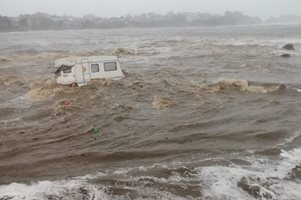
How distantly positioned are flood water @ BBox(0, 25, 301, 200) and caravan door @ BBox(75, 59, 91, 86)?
1.88 feet

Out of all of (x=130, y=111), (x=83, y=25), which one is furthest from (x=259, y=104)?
(x=83, y=25)

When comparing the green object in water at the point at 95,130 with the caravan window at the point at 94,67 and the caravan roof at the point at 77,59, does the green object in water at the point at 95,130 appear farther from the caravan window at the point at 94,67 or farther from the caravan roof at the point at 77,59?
the caravan window at the point at 94,67

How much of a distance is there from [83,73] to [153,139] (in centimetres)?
1145

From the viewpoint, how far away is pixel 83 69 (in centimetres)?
2486

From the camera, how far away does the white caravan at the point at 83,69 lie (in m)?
24.4

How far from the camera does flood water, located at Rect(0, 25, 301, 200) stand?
11.1 m

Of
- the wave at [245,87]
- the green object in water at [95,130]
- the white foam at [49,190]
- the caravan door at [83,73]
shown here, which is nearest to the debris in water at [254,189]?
the white foam at [49,190]

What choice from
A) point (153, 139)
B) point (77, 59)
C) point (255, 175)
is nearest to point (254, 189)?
point (255, 175)

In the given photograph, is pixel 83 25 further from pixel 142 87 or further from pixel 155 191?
pixel 155 191

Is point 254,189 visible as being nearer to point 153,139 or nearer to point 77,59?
point 153,139

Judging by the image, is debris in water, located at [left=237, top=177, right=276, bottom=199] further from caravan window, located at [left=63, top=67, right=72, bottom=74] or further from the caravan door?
caravan window, located at [left=63, top=67, right=72, bottom=74]

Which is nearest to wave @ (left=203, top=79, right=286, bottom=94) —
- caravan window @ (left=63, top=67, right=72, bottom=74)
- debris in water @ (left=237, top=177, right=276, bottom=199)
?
caravan window @ (left=63, top=67, right=72, bottom=74)

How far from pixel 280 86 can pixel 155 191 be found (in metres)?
16.0

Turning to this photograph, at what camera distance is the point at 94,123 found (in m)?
17.0
